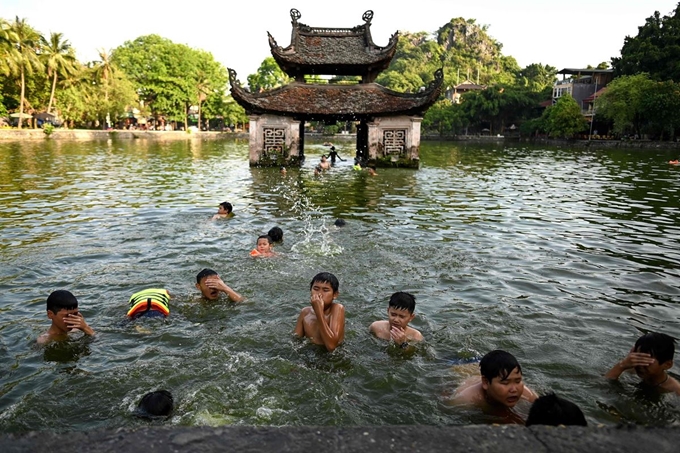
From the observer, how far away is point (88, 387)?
197 inches

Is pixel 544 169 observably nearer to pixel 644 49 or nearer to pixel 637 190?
pixel 637 190

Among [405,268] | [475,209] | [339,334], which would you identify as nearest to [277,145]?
[475,209]

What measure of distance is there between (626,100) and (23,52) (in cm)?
5986

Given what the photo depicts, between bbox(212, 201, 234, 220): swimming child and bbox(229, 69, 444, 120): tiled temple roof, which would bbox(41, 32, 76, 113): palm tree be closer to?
bbox(229, 69, 444, 120): tiled temple roof

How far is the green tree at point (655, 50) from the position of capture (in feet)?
162

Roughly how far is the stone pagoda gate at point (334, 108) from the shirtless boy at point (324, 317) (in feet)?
75.3

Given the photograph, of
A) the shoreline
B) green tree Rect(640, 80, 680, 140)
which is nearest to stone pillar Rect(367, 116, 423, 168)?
green tree Rect(640, 80, 680, 140)

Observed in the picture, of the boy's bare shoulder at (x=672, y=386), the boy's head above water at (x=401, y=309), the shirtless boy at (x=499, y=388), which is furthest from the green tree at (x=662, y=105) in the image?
the shirtless boy at (x=499, y=388)

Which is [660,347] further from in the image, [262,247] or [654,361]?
[262,247]

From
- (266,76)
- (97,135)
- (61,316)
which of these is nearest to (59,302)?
(61,316)

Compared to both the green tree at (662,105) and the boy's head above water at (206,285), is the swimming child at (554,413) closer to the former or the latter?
the boy's head above water at (206,285)

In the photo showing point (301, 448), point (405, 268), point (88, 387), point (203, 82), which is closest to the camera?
point (301, 448)

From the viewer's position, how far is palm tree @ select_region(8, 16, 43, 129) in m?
46.0

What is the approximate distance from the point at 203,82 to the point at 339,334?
2861 inches
